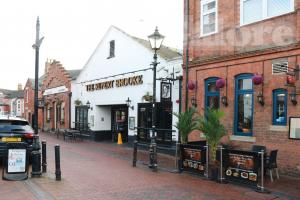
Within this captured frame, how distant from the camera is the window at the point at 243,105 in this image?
12.4 m

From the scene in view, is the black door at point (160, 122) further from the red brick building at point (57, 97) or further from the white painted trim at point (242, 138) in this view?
the red brick building at point (57, 97)

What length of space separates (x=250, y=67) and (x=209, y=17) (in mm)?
3195

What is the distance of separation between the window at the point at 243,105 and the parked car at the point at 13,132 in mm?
7265

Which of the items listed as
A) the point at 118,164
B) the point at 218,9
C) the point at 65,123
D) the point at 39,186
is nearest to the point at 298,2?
the point at 218,9

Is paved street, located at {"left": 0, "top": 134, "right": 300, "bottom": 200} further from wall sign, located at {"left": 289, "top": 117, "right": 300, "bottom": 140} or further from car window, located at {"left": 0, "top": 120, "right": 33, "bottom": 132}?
car window, located at {"left": 0, "top": 120, "right": 33, "bottom": 132}

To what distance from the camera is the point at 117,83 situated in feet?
Result: 69.2

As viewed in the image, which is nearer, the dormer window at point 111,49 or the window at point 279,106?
the window at point 279,106

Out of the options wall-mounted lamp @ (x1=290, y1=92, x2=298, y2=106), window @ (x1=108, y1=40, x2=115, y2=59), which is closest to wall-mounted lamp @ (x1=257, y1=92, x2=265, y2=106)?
wall-mounted lamp @ (x1=290, y1=92, x2=298, y2=106)

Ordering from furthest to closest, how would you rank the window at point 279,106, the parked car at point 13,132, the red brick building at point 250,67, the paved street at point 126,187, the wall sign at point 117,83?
the wall sign at point 117,83, the parked car at point 13,132, the window at point 279,106, the red brick building at point 250,67, the paved street at point 126,187

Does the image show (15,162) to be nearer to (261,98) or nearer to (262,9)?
(261,98)

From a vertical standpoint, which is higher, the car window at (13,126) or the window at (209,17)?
the window at (209,17)

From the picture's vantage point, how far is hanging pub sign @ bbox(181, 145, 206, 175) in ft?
34.7

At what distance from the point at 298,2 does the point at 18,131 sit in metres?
9.80

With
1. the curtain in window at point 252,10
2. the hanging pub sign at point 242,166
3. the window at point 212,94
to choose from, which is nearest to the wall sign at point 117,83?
the window at point 212,94
